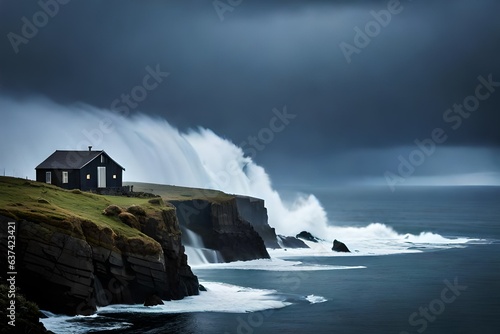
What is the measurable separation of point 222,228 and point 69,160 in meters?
24.0

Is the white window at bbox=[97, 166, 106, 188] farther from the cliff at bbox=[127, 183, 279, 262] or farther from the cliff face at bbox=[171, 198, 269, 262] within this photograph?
the cliff face at bbox=[171, 198, 269, 262]

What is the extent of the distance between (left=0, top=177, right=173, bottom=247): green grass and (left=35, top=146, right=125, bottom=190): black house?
7715 millimetres

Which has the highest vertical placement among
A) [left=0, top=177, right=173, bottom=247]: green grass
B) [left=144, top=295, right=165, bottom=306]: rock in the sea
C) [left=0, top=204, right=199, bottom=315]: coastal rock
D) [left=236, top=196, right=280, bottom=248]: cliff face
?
[left=236, top=196, right=280, bottom=248]: cliff face

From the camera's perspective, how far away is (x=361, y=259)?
12938 centimetres

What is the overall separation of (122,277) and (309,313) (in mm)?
16465

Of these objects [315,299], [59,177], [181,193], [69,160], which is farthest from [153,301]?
[181,193]

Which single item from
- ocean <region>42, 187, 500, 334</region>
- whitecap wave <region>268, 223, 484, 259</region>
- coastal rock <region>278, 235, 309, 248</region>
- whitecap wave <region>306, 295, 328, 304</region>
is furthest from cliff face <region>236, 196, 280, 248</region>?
whitecap wave <region>306, 295, 328, 304</region>

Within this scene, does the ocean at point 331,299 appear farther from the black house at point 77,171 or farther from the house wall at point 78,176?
the house wall at point 78,176

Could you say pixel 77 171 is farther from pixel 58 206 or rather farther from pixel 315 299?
pixel 315 299

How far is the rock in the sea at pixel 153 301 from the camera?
7756cm

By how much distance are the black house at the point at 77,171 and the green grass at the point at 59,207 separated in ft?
25.3

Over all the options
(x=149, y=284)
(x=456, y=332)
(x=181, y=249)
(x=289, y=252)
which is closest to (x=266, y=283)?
(x=181, y=249)

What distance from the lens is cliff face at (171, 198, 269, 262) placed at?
12025cm

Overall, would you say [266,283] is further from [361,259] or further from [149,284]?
[361,259]
